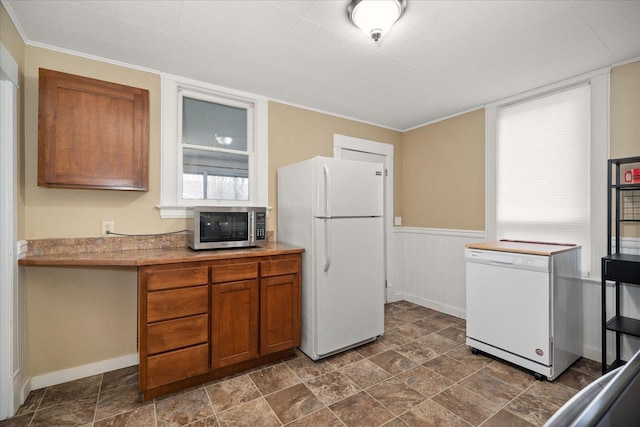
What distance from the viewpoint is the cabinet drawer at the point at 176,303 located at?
201 cm

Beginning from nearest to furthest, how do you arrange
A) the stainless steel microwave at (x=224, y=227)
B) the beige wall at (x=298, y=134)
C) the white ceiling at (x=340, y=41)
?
the white ceiling at (x=340, y=41) → the stainless steel microwave at (x=224, y=227) → the beige wall at (x=298, y=134)

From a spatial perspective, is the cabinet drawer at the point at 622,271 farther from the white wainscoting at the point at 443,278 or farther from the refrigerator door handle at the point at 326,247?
the refrigerator door handle at the point at 326,247

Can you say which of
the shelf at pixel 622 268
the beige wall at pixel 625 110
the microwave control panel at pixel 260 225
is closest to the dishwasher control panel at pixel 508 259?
the shelf at pixel 622 268

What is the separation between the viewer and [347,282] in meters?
2.72

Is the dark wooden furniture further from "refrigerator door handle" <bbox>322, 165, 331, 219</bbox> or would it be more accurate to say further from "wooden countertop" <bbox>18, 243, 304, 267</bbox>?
"refrigerator door handle" <bbox>322, 165, 331, 219</bbox>

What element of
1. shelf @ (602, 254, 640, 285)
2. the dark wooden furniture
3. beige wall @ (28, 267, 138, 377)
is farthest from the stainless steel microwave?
shelf @ (602, 254, 640, 285)

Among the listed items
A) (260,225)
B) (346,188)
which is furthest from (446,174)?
(260,225)

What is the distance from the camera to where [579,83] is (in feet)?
8.83

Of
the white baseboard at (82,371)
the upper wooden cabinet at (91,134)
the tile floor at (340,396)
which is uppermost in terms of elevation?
the upper wooden cabinet at (91,134)

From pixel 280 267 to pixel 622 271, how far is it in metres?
2.52

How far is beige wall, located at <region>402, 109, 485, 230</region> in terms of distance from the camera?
11.5 ft

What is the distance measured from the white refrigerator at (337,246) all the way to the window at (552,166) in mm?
1456

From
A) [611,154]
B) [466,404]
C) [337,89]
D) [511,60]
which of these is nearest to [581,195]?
[611,154]

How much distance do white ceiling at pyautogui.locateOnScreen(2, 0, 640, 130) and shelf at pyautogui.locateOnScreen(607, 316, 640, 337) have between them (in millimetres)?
2056
